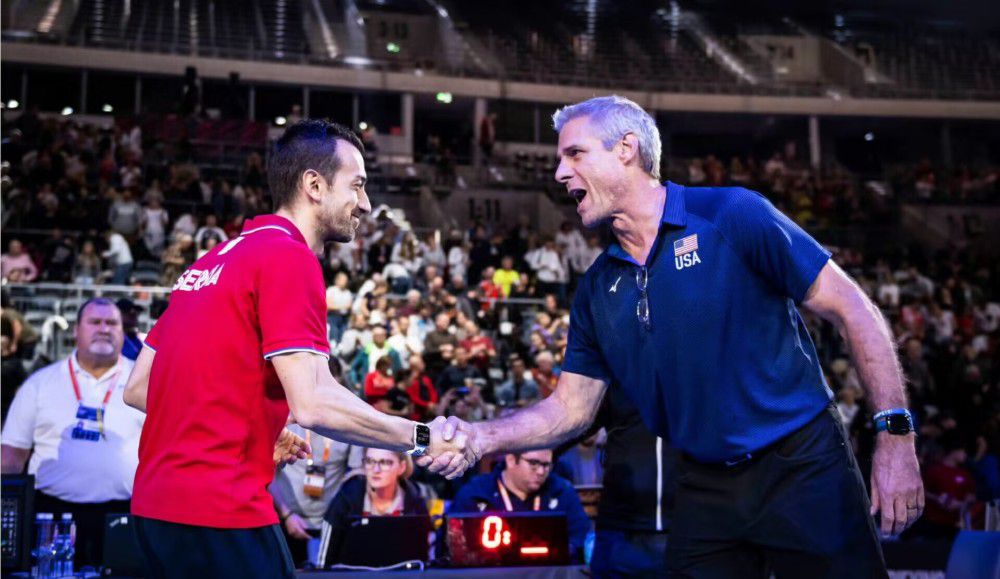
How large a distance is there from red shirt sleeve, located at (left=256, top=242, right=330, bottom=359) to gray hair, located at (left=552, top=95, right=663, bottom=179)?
117 cm

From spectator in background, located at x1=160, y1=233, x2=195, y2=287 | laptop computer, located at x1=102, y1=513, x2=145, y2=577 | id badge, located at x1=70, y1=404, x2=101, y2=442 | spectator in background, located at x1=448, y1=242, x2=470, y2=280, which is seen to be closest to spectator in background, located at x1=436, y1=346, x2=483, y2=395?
spectator in background, located at x1=160, y1=233, x2=195, y2=287

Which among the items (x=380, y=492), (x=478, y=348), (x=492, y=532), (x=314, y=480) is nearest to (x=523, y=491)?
(x=380, y=492)

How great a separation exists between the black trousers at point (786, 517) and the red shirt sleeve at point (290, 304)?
1.28 metres

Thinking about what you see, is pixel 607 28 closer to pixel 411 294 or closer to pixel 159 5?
pixel 159 5

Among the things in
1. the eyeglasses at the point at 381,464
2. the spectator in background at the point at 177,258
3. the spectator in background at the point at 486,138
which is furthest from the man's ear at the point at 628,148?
the spectator in background at the point at 486,138

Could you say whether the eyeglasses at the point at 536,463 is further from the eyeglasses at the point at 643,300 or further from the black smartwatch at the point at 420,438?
the eyeglasses at the point at 643,300

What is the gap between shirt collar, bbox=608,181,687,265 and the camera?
3551 mm

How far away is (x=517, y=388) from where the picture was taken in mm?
13430

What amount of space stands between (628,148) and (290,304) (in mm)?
1339

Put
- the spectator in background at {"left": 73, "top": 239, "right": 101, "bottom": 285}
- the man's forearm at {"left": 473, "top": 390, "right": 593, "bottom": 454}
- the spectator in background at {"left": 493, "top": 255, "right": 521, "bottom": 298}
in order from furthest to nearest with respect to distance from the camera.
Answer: the spectator in background at {"left": 493, "top": 255, "right": 521, "bottom": 298} < the spectator in background at {"left": 73, "top": 239, "right": 101, "bottom": 285} < the man's forearm at {"left": 473, "top": 390, "right": 593, "bottom": 454}

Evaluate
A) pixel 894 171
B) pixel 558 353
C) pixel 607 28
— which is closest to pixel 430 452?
pixel 558 353

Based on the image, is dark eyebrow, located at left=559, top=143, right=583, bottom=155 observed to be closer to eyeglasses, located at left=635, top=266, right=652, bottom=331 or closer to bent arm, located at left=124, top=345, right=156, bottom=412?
eyeglasses, located at left=635, top=266, right=652, bottom=331

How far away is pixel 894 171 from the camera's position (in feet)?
102

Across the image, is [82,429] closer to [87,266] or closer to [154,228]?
[87,266]
